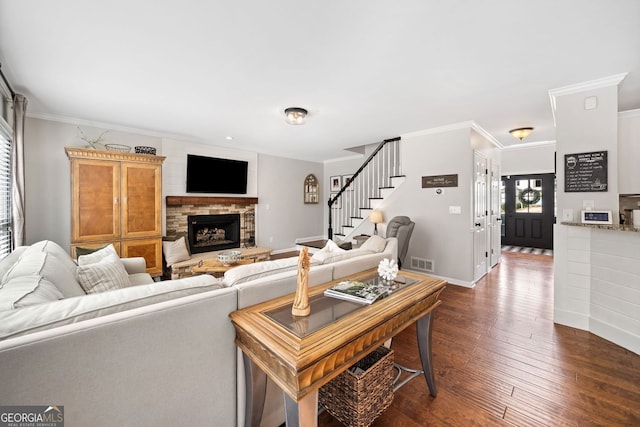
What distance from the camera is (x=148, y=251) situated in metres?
4.22

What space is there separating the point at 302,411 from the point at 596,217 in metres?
3.30

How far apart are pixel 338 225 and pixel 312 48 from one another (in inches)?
195

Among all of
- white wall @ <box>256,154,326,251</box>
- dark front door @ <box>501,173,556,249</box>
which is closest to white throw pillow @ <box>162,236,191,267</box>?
white wall @ <box>256,154,326,251</box>

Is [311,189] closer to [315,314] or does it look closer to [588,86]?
[588,86]

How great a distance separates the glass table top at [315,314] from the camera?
1.12 meters

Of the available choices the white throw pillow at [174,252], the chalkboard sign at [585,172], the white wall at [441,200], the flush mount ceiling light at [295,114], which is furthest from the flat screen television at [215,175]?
the chalkboard sign at [585,172]

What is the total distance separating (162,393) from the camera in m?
1.12

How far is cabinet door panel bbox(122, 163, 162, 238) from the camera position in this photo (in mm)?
4008

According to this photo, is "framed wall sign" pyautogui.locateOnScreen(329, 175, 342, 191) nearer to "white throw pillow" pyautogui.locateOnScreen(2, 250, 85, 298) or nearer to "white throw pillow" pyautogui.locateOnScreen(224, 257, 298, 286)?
"white throw pillow" pyautogui.locateOnScreen(224, 257, 298, 286)

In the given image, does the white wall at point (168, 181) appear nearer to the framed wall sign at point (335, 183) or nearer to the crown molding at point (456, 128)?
the framed wall sign at point (335, 183)

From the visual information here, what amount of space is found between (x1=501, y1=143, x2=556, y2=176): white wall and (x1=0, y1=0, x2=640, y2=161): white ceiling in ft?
10.6

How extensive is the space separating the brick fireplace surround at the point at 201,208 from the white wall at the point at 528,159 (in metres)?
6.21

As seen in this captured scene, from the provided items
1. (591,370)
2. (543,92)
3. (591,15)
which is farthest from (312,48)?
(591,370)

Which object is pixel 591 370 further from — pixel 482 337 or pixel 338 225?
pixel 338 225
